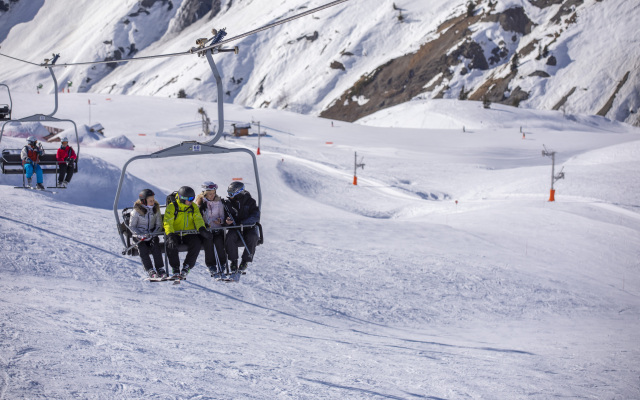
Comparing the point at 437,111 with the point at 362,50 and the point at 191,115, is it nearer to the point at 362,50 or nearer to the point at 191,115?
the point at 191,115

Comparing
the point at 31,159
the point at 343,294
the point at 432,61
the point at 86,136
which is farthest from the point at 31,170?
the point at 432,61

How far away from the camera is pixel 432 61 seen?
12194 cm

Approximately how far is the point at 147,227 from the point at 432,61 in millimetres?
116613

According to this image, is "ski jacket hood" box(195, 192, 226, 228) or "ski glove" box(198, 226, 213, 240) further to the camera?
"ski jacket hood" box(195, 192, 226, 228)

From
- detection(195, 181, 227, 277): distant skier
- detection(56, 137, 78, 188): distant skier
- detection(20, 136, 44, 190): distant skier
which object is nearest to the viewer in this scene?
detection(195, 181, 227, 277): distant skier

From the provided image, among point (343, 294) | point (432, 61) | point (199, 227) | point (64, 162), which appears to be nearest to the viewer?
point (199, 227)

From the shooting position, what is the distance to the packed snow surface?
1370 centimetres

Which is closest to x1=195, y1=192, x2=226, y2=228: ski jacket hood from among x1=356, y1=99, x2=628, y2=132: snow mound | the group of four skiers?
the group of four skiers

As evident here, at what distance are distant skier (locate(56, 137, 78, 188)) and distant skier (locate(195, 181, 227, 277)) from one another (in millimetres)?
10056

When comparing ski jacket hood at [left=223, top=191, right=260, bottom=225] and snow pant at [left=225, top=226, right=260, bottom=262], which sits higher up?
ski jacket hood at [left=223, top=191, right=260, bottom=225]

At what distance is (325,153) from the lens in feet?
193

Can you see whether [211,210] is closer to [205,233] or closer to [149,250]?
[205,233]

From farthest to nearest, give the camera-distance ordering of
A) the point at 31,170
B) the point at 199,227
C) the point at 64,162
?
the point at 64,162, the point at 31,170, the point at 199,227

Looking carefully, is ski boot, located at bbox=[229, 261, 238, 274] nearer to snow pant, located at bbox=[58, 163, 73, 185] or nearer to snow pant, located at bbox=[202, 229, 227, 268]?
snow pant, located at bbox=[202, 229, 227, 268]
